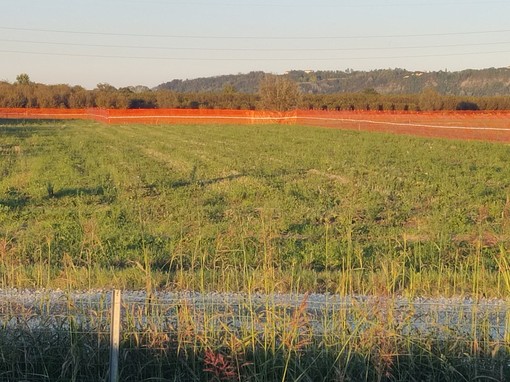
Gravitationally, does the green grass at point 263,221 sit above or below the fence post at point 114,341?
below

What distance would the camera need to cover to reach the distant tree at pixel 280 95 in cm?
9000

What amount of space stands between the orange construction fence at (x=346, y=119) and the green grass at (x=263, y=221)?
9788 millimetres

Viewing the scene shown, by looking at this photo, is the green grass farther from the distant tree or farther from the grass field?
A: the distant tree

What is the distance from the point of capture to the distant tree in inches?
3543

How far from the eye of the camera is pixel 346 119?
57188 millimetres

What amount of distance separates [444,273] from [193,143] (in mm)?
29817

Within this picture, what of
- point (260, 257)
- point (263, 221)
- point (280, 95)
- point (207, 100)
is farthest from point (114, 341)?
point (207, 100)

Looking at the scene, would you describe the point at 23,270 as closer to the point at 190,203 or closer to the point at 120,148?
the point at 190,203

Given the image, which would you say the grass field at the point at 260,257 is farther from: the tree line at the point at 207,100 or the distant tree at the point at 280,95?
the tree line at the point at 207,100

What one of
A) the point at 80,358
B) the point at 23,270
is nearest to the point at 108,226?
the point at 23,270

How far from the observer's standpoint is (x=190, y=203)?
1677 centimetres

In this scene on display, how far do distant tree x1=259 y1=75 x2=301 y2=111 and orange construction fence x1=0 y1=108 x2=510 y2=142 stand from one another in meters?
14.6

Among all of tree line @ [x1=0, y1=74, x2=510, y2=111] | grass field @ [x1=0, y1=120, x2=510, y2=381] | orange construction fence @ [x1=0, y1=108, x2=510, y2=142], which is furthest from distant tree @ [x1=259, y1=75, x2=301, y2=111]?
grass field @ [x1=0, y1=120, x2=510, y2=381]

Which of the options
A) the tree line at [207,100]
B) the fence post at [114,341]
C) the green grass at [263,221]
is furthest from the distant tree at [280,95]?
the fence post at [114,341]
